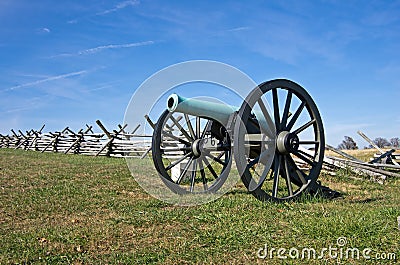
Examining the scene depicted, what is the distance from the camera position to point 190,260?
12.9 ft

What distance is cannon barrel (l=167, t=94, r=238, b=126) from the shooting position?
669 cm

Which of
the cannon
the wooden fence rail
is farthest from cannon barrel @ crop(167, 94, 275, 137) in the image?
the wooden fence rail

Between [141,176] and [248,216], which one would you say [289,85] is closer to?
[248,216]

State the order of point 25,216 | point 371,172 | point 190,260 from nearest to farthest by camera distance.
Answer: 1. point 190,260
2. point 25,216
3. point 371,172

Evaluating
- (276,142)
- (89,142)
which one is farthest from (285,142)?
(89,142)

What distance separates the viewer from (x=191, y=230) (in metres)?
4.99

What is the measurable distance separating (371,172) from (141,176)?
253 inches

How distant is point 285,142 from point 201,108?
5.00 ft

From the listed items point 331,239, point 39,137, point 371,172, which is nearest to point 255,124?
point 331,239

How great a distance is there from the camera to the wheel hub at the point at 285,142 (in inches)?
257

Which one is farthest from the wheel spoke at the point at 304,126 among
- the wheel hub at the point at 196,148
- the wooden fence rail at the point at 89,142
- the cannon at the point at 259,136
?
the wooden fence rail at the point at 89,142

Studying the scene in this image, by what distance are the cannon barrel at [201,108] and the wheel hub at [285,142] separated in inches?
43.0

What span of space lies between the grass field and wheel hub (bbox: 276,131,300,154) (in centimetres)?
87

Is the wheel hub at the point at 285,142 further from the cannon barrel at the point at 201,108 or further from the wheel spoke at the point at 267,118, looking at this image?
the cannon barrel at the point at 201,108
